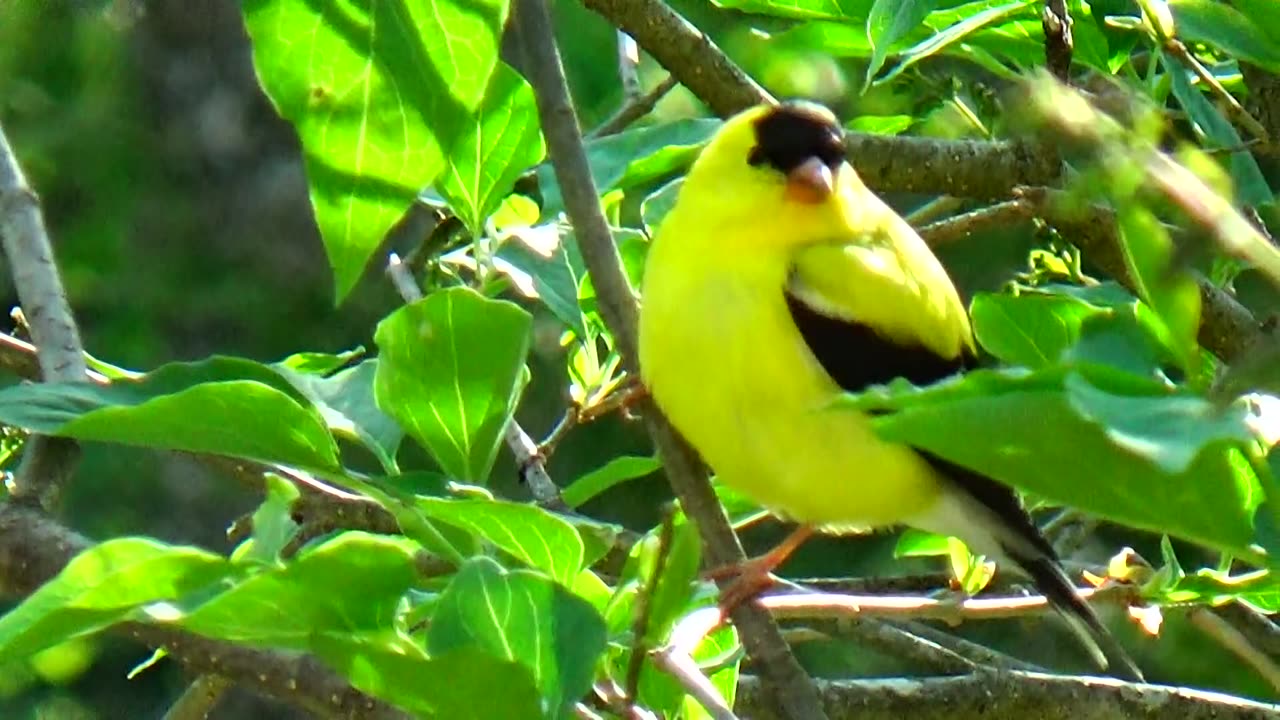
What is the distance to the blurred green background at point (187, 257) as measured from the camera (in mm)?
5555

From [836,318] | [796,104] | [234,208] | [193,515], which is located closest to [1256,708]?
[836,318]

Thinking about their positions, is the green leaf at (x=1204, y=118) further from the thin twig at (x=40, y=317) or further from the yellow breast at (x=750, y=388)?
the thin twig at (x=40, y=317)

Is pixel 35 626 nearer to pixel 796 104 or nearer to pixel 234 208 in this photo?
pixel 796 104

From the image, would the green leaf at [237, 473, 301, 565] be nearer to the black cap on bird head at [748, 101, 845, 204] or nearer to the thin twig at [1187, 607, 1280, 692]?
the thin twig at [1187, 607, 1280, 692]

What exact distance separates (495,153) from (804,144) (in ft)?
2.43

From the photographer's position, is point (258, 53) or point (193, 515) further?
Answer: point (193, 515)

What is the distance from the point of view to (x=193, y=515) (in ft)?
21.1

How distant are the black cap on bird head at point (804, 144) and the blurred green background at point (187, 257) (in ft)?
9.34

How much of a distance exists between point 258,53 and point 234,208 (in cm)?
624

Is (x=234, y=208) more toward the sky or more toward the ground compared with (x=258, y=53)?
more toward the ground

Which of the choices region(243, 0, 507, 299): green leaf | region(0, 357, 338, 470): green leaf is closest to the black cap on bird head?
region(243, 0, 507, 299): green leaf

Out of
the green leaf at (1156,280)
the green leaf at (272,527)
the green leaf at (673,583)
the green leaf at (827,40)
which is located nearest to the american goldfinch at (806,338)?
the green leaf at (827,40)

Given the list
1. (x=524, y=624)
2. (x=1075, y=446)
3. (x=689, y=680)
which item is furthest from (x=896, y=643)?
(x=1075, y=446)

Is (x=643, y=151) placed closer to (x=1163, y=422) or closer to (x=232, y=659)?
(x=232, y=659)
